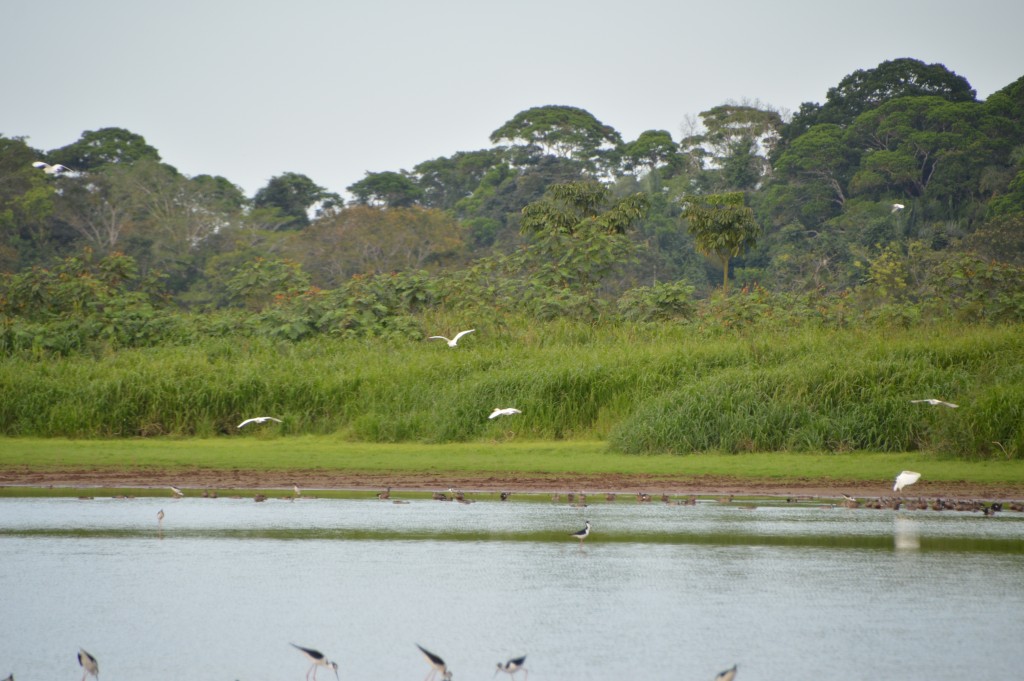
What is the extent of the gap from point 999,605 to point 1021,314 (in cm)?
1367

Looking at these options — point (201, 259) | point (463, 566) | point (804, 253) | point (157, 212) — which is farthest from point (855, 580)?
point (157, 212)

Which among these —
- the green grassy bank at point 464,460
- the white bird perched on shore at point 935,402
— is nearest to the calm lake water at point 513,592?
the green grassy bank at point 464,460

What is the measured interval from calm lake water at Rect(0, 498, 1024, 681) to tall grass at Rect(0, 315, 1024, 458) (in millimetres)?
3316

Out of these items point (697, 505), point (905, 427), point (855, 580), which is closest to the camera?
point (855, 580)

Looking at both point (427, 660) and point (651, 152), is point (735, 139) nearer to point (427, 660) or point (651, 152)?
point (651, 152)

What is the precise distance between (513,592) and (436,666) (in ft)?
7.01

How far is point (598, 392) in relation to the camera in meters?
16.9

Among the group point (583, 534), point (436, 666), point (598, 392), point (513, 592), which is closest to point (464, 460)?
point (598, 392)

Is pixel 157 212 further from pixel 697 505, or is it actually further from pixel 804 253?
pixel 697 505

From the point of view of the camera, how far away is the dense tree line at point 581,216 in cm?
2434

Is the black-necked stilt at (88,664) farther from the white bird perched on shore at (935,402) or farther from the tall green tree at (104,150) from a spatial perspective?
the tall green tree at (104,150)

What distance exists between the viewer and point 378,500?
41.9 feet

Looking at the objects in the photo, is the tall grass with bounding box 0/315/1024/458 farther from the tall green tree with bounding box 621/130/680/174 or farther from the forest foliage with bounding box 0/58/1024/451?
the tall green tree with bounding box 621/130/680/174

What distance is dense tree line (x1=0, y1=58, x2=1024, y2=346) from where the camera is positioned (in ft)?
79.9
